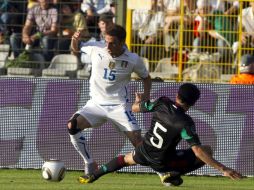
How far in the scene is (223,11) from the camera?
17.4 metres

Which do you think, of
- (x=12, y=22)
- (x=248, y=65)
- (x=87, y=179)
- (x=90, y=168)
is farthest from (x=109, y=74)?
(x=12, y=22)

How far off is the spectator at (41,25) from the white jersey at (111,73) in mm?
5458

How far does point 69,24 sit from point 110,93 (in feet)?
20.5

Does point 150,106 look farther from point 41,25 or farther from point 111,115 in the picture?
point 41,25

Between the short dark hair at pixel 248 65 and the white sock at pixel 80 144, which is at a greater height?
the short dark hair at pixel 248 65

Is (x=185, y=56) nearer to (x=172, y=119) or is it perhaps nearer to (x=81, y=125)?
(x=81, y=125)

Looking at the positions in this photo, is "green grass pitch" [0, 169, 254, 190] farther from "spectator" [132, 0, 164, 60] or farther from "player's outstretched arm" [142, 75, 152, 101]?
"spectator" [132, 0, 164, 60]

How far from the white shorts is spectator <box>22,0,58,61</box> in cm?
561

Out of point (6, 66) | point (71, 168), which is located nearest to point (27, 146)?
point (71, 168)

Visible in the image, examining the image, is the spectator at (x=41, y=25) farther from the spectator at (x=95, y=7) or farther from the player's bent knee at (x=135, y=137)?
the player's bent knee at (x=135, y=137)

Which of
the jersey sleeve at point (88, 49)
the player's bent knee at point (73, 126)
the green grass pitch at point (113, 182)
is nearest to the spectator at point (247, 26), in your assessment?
the green grass pitch at point (113, 182)

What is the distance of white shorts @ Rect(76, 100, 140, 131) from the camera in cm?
1281

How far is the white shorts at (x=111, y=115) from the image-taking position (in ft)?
42.0

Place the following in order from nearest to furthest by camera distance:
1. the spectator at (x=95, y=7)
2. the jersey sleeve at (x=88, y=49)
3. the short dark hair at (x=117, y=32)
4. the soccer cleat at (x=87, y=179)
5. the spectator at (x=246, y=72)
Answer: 1. the soccer cleat at (x=87, y=179)
2. the short dark hair at (x=117, y=32)
3. the jersey sleeve at (x=88, y=49)
4. the spectator at (x=246, y=72)
5. the spectator at (x=95, y=7)
